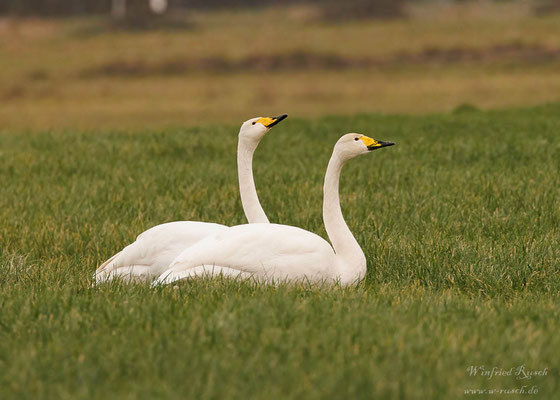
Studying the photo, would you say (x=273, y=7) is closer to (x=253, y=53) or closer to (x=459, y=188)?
(x=253, y=53)

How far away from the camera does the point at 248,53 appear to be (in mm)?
49500

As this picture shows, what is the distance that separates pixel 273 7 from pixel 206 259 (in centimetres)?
5919

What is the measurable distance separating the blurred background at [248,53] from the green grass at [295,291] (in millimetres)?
16607

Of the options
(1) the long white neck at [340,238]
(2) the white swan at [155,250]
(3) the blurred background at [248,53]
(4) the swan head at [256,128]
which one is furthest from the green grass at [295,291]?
(3) the blurred background at [248,53]

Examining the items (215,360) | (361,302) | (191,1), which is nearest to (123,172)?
(361,302)

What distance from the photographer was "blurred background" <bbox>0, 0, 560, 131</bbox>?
34875mm

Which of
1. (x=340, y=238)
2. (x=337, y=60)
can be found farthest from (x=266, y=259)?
(x=337, y=60)

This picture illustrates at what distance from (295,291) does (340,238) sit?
0.96m

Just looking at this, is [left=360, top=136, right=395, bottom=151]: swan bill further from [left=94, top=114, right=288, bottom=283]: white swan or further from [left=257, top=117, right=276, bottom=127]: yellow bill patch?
[left=257, top=117, right=276, bottom=127]: yellow bill patch

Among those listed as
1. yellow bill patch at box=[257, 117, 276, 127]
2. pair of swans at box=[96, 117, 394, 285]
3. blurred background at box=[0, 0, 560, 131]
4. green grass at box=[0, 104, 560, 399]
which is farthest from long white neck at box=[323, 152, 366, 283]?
blurred background at box=[0, 0, 560, 131]

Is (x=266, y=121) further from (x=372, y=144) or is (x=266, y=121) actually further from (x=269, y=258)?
(x=269, y=258)

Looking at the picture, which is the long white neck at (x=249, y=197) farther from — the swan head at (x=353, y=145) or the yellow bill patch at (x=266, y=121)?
the swan head at (x=353, y=145)

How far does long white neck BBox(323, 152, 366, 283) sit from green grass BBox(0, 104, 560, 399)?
0.60 feet

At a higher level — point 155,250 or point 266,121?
point 266,121
